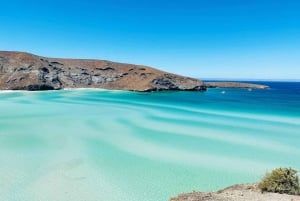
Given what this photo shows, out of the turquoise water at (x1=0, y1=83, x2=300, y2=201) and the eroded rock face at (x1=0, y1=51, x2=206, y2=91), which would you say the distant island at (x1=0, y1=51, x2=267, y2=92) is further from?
the turquoise water at (x1=0, y1=83, x2=300, y2=201)

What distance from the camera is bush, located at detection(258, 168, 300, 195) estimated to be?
38.8 ft

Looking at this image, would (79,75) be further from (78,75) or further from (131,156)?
(131,156)

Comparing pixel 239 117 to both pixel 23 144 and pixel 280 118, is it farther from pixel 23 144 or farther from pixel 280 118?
pixel 23 144


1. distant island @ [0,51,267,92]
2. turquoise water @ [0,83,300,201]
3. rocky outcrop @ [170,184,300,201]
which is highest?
distant island @ [0,51,267,92]

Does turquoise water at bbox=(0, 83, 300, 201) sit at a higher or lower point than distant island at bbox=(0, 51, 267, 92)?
lower

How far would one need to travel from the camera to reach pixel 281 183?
11.9 m

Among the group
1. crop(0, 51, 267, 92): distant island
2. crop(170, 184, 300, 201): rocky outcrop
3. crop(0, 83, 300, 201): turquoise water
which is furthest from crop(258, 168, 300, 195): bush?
crop(0, 51, 267, 92): distant island

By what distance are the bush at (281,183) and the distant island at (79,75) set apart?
82789 millimetres

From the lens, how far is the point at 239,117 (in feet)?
133

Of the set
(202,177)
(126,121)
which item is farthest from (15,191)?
(126,121)

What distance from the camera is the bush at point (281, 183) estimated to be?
38.8 ft

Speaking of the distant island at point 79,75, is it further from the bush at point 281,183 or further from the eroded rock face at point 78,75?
the bush at point 281,183

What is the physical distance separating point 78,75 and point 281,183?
315 ft

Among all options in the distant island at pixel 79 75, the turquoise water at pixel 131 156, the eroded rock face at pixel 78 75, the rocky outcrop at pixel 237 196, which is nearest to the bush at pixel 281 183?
the rocky outcrop at pixel 237 196
